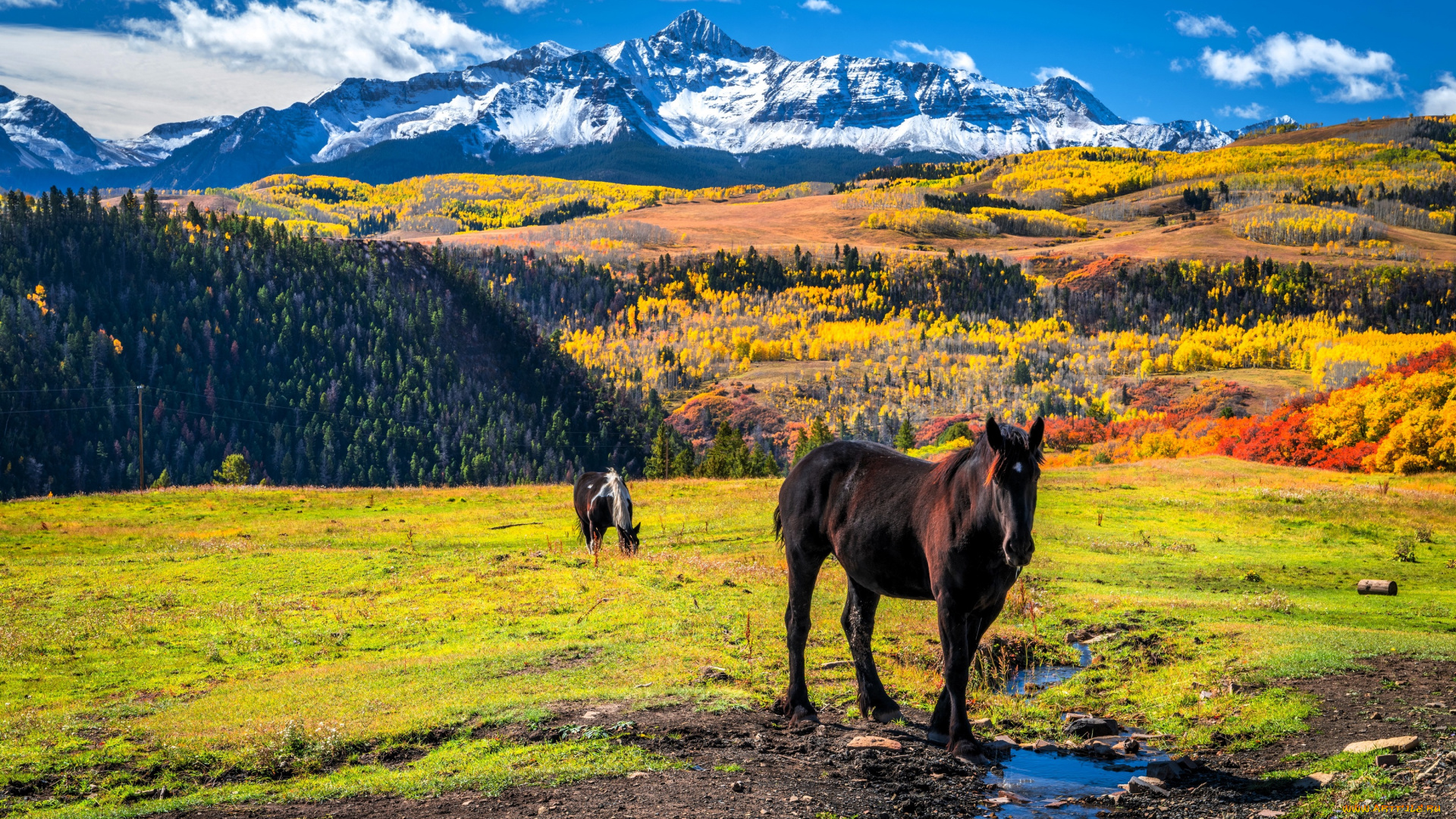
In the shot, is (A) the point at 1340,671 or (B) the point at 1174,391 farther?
(B) the point at 1174,391

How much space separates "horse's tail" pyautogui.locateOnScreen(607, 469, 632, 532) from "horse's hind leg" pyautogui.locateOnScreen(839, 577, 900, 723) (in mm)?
17825

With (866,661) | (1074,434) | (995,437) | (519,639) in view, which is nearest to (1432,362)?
(1074,434)

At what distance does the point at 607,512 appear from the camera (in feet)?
100.0

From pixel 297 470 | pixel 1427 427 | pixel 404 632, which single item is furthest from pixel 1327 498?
pixel 297 470

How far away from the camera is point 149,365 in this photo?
176 metres

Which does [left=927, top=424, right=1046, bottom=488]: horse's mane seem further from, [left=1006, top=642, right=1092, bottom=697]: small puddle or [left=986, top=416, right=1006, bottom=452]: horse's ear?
[left=1006, top=642, right=1092, bottom=697]: small puddle

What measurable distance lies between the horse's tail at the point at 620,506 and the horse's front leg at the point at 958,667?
19.7 meters

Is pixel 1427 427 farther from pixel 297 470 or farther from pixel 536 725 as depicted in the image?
pixel 297 470

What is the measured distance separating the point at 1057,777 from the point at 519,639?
1163 cm

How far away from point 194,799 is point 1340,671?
50.1ft

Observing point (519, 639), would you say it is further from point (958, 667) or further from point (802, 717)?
point (958, 667)

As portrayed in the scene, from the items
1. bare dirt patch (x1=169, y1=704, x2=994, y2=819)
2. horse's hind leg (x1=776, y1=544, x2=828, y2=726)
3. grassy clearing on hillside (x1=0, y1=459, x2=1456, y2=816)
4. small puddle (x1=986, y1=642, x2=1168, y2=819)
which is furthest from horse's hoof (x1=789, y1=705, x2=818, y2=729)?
small puddle (x1=986, y1=642, x2=1168, y2=819)

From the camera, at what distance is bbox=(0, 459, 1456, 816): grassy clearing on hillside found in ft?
37.4

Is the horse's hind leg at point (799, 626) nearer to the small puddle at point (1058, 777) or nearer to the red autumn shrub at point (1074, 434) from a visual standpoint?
the small puddle at point (1058, 777)
